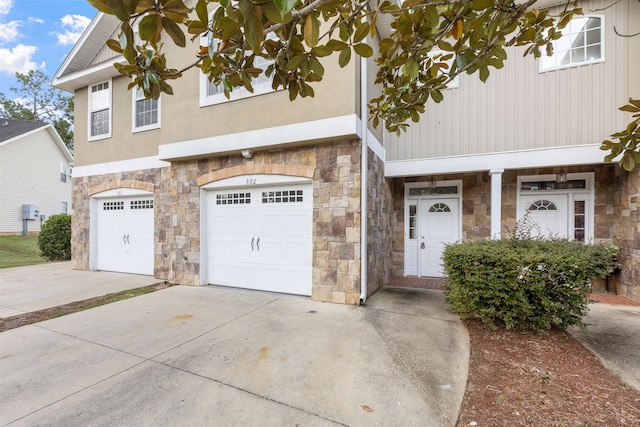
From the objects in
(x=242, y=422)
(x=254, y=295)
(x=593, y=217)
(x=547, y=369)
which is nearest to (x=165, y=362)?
(x=242, y=422)

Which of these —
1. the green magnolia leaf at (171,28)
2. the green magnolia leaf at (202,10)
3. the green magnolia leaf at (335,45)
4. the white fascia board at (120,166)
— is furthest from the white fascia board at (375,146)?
the white fascia board at (120,166)

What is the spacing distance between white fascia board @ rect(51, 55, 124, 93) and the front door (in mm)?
9240

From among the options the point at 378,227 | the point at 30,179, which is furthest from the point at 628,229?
the point at 30,179

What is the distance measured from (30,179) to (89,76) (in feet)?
46.3

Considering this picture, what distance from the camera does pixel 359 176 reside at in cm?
511

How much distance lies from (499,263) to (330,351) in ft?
8.16

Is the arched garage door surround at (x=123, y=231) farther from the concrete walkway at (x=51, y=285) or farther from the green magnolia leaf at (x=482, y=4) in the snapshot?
the green magnolia leaf at (x=482, y=4)

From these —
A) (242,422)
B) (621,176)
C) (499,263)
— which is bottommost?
(242,422)

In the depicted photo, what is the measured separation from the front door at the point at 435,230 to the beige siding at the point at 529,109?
4.41 feet

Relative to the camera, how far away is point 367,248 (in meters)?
5.30

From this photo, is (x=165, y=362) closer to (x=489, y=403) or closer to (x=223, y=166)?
(x=489, y=403)

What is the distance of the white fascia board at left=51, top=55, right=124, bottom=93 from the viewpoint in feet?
26.2

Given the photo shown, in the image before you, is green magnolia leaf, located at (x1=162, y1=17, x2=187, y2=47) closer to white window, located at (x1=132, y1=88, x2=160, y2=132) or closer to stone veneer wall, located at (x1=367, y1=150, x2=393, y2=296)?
stone veneer wall, located at (x1=367, y1=150, x2=393, y2=296)

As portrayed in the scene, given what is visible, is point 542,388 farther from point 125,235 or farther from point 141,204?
point 125,235
